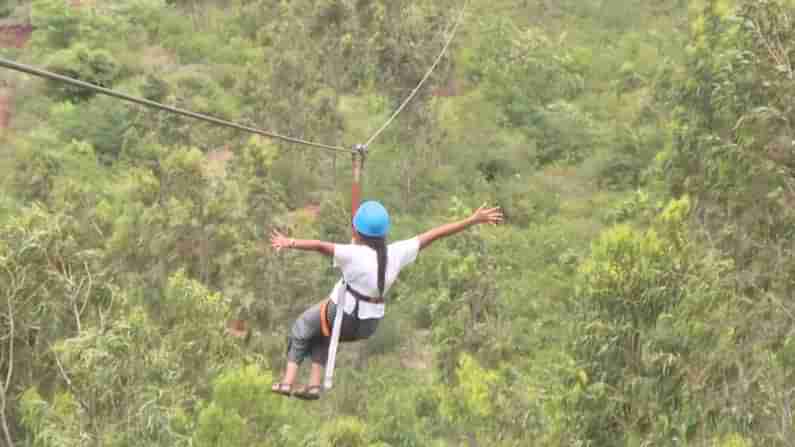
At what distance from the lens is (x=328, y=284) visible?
1734 centimetres

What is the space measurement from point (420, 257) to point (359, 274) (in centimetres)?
1512

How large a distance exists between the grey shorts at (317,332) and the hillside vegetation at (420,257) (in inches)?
199

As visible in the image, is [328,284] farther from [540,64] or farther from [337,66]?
[540,64]

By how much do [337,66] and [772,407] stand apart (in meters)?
11.6

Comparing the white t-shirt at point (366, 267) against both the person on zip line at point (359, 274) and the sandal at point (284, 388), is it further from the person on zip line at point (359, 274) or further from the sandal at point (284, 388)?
the sandal at point (284, 388)

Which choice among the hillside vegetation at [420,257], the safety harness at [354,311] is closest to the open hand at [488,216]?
the safety harness at [354,311]

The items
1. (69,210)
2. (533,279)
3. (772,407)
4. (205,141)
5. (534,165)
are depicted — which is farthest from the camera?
(534,165)

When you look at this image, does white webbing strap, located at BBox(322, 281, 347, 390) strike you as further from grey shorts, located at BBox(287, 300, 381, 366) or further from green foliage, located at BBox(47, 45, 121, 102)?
green foliage, located at BBox(47, 45, 121, 102)

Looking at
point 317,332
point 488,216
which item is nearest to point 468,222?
point 488,216

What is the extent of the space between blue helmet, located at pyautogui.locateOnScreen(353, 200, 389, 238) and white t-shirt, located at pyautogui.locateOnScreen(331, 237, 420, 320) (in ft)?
0.31

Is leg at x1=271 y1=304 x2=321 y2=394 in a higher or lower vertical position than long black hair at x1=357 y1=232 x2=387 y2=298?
lower

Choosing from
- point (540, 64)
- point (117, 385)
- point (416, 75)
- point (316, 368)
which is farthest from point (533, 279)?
point (316, 368)

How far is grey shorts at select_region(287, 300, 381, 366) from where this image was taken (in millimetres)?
5070

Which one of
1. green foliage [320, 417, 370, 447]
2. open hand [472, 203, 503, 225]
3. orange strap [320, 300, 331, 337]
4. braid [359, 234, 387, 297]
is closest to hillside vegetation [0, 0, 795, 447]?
green foliage [320, 417, 370, 447]
